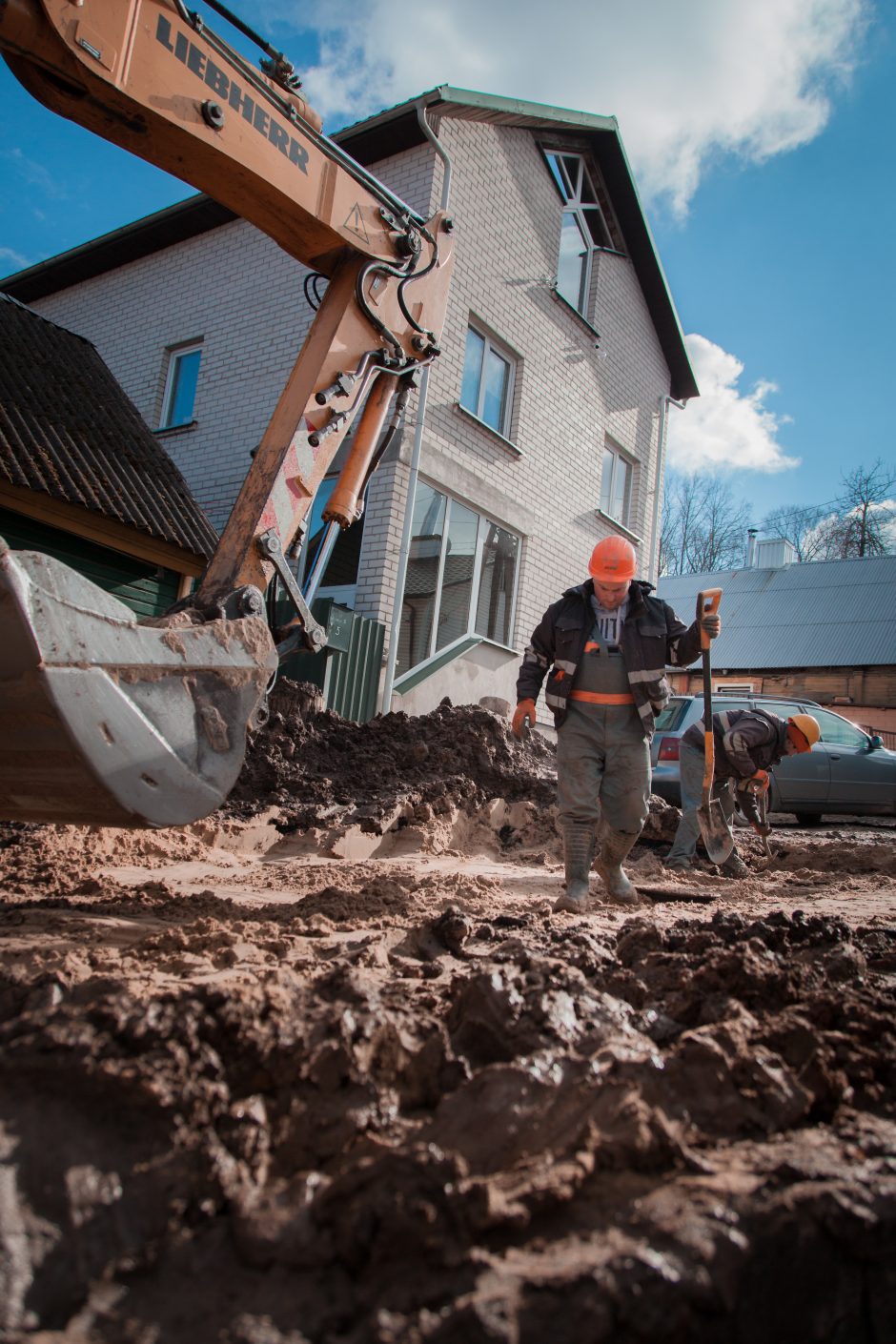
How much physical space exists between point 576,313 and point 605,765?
31.4 ft

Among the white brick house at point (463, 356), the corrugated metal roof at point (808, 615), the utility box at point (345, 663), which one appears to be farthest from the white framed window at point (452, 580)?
the corrugated metal roof at point (808, 615)

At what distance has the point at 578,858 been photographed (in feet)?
15.0

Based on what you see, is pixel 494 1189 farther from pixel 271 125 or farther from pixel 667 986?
pixel 271 125

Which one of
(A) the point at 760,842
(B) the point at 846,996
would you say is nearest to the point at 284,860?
(B) the point at 846,996

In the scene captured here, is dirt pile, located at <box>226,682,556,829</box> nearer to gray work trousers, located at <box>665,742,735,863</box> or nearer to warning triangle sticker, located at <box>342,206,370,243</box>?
gray work trousers, located at <box>665,742,735,863</box>

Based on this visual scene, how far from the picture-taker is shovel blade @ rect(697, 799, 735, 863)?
20.6 feet

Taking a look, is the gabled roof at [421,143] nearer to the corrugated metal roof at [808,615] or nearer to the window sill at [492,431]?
the window sill at [492,431]

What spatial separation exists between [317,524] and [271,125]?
220 inches

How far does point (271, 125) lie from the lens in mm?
3918

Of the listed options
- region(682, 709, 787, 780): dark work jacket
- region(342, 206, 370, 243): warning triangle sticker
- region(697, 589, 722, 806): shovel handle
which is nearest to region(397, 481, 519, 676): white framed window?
region(682, 709, 787, 780): dark work jacket

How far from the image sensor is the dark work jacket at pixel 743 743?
6715 mm

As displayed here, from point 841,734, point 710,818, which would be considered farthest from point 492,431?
point 710,818

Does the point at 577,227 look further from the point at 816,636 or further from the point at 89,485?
the point at 816,636

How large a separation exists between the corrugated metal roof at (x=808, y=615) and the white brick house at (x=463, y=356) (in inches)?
535
